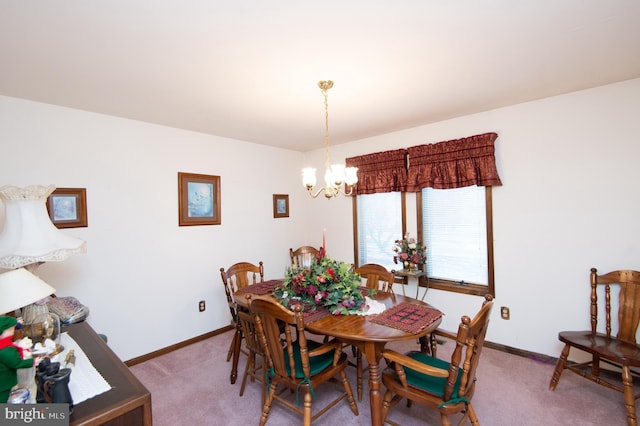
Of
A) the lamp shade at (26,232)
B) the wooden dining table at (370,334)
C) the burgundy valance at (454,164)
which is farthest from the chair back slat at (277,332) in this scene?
the burgundy valance at (454,164)

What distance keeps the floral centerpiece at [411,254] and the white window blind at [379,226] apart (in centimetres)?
39

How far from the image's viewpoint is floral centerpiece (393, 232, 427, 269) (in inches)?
131

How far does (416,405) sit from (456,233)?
1833 mm

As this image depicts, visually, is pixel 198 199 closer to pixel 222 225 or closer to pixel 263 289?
pixel 222 225

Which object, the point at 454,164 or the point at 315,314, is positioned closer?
the point at 315,314

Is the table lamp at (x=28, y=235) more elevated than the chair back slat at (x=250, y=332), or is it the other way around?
the table lamp at (x=28, y=235)

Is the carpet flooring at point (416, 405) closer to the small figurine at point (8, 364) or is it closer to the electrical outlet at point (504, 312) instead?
the electrical outlet at point (504, 312)

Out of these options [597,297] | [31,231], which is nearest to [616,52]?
[597,297]

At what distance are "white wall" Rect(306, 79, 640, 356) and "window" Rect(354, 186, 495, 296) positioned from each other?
12cm

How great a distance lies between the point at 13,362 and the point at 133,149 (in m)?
2.60

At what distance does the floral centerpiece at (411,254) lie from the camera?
10.9 ft

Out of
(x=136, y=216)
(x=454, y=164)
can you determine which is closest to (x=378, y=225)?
(x=454, y=164)

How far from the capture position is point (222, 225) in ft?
12.5

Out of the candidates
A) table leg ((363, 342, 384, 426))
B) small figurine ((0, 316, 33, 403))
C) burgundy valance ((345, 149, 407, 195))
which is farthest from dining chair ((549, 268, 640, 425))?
small figurine ((0, 316, 33, 403))
